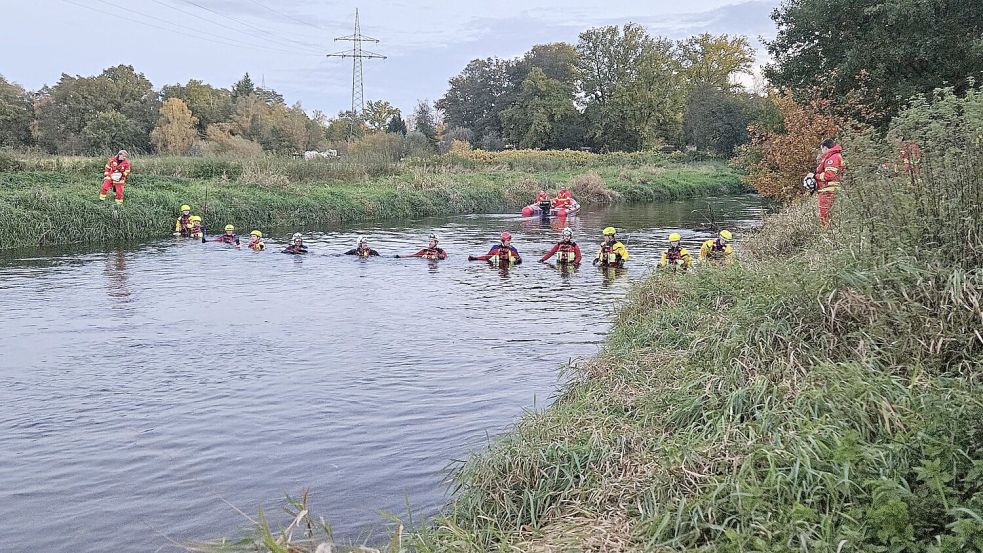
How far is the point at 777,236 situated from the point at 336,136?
5249 centimetres

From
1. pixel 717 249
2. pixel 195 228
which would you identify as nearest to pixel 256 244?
pixel 195 228

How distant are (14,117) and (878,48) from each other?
46305 millimetres

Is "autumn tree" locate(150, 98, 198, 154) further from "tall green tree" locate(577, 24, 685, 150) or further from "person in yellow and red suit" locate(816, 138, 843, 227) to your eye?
"person in yellow and red suit" locate(816, 138, 843, 227)

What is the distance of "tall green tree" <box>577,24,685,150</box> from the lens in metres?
65.8

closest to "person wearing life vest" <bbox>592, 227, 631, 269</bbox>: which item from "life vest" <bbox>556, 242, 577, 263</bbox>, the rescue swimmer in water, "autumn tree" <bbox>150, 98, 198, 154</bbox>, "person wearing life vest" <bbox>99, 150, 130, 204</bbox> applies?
"life vest" <bbox>556, 242, 577, 263</bbox>

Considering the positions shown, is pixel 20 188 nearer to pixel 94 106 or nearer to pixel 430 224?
pixel 430 224

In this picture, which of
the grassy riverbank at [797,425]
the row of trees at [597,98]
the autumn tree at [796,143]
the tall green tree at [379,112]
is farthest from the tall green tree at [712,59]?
the grassy riverbank at [797,425]

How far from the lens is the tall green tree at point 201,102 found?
52469mm

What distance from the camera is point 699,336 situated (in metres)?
6.99

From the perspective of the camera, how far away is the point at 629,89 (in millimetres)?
66125

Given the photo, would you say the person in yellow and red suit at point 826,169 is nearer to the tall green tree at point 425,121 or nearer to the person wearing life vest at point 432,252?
the person wearing life vest at point 432,252

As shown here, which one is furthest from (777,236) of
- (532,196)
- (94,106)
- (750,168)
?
(94,106)

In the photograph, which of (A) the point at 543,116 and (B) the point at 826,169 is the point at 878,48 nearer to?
(B) the point at 826,169

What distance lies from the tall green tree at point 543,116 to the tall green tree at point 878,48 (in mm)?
46055
